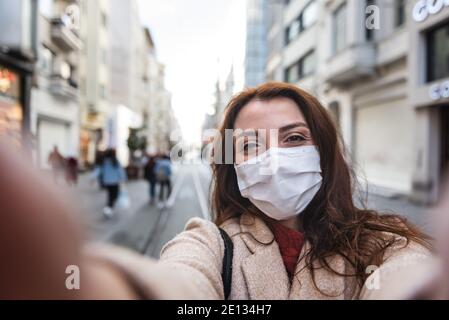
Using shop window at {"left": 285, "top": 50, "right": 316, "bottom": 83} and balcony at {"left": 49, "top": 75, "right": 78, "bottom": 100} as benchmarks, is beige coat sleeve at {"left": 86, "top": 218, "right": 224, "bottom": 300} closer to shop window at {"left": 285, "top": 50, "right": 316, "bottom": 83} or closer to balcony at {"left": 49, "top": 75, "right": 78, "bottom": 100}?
balcony at {"left": 49, "top": 75, "right": 78, "bottom": 100}

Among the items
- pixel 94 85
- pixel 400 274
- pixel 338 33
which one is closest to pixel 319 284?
pixel 400 274

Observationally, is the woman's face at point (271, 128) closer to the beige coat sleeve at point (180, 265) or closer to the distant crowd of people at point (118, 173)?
the beige coat sleeve at point (180, 265)

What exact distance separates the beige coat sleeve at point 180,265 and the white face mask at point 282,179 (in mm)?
205

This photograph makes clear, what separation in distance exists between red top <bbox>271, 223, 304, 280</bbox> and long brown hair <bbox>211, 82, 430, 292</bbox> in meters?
0.04

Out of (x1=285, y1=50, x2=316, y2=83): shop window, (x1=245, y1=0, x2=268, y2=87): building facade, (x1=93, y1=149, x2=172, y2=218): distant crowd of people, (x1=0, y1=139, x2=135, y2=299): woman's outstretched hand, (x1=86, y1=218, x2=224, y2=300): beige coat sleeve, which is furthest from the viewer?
(x1=285, y1=50, x2=316, y2=83): shop window

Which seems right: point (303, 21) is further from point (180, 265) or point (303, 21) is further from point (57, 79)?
point (180, 265)

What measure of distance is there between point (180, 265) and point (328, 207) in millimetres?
567

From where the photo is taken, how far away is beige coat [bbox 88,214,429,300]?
762 mm

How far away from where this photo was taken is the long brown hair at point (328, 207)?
40.5 inches

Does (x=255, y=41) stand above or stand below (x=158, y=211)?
above

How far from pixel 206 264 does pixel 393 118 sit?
1.99m

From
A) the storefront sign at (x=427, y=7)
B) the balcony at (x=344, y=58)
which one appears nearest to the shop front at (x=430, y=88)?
the storefront sign at (x=427, y=7)

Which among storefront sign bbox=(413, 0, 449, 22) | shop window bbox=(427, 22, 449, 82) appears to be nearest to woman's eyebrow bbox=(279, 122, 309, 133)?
storefront sign bbox=(413, 0, 449, 22)

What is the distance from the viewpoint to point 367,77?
2930 millimetres
